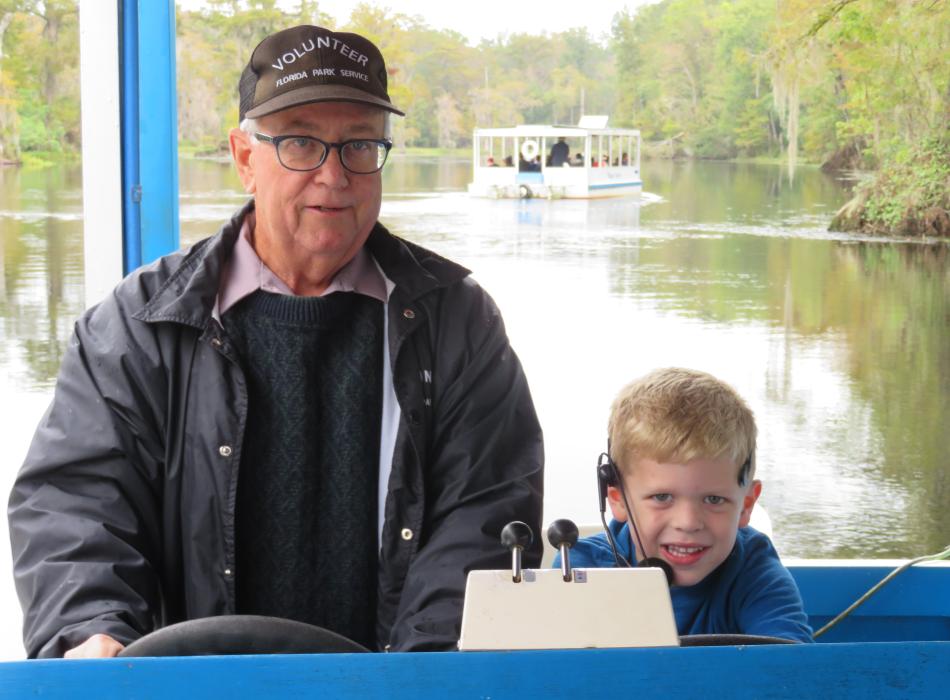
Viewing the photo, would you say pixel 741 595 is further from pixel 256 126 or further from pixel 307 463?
pixel 256 126

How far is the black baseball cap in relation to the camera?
152cm

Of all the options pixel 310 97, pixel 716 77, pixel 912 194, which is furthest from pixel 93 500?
pixel 912 194

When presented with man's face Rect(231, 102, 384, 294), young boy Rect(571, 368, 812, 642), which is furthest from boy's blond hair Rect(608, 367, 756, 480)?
man's face Rect(231, 102, 384, 294)

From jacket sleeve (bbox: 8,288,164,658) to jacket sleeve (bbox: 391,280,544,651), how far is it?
329mm

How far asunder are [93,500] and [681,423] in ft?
2.34

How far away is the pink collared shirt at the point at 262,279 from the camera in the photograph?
157 centimetres

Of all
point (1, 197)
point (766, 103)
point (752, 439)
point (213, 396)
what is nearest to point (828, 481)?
point (766, 103)

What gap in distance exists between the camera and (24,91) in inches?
144

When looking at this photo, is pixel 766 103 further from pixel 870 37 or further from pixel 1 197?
pixel 1 197

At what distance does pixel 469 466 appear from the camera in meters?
1.56

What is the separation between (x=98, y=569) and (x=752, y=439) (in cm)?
82

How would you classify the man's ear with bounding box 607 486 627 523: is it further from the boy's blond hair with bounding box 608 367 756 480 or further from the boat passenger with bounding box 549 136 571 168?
the boat passenger with bounding box 549 136 571 168

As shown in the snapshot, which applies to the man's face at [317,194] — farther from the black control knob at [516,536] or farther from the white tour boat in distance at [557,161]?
the white tour boat in distance at [557,161]

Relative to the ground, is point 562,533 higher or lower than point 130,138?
lower
